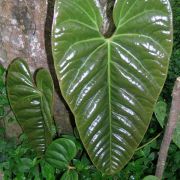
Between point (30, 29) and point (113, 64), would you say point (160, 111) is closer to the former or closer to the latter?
point (113, 64)

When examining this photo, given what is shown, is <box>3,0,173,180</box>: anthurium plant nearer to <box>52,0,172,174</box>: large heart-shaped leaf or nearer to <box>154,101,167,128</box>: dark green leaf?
<box>52,0,172,174</box>: large heart-shaped leaf

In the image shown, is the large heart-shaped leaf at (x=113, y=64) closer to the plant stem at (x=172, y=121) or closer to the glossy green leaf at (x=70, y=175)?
the plant stem at (x=172, y=121)

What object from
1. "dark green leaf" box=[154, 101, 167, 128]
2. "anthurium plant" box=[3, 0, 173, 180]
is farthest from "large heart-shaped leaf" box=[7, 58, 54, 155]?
"dark green leaf" box=[154, 101, 167, 128]

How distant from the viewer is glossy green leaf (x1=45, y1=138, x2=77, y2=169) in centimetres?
135

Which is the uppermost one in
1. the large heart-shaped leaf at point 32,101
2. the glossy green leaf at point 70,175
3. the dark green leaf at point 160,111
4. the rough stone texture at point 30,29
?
the rough stone texture at point 30,29

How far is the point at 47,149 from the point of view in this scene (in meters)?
1.40

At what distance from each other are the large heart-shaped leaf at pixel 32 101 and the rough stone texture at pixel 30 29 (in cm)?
7

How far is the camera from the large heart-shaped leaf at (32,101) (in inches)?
50.5

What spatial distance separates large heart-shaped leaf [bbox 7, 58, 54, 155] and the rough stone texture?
7 cm

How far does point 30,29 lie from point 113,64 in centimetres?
37

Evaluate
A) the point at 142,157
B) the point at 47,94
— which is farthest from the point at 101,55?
the point at 142,157

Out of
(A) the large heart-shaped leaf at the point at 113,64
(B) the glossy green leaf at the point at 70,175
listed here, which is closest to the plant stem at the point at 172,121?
(A) the large heart-shaped leaf at the point at 113,64

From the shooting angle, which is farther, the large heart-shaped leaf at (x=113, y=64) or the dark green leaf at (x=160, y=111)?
the dark green leaf at (x=160, y=111)

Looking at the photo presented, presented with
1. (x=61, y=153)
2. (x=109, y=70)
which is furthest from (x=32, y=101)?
(x=109, y=70)
